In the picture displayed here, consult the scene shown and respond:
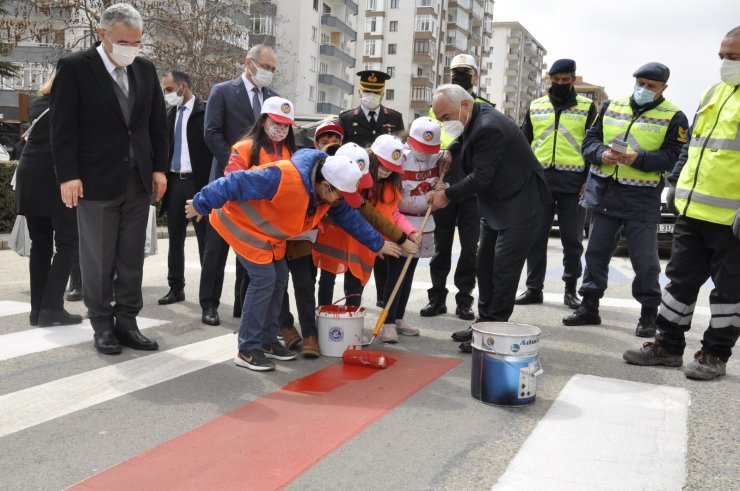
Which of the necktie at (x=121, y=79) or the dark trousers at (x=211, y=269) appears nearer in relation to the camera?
the necktie at (x=121, y=79)

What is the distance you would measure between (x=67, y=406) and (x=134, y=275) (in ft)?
4.90

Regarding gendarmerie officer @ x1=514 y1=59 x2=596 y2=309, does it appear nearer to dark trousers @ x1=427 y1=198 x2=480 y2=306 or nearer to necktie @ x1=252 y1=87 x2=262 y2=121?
dark trousers @ x1=427 y1=198 x2=480 y2=306

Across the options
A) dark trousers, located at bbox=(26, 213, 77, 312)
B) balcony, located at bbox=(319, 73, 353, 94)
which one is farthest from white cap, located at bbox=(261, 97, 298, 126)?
balcony, located at bbox=(319, 73, 353, 94)

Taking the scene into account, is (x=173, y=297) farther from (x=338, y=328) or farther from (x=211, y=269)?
(x=338, y=328)

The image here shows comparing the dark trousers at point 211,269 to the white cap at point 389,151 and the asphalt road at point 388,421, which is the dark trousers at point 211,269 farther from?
the white cap at point 389,151

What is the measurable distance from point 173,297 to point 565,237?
13.0 ft

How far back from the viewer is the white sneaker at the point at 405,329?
6055mm

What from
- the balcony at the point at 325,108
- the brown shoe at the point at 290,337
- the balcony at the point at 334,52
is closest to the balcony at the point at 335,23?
the balcony at the point at 334,52

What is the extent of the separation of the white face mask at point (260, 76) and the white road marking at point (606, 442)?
3508 millimetres

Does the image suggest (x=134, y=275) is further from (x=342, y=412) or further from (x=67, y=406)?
(x=342, y=412)

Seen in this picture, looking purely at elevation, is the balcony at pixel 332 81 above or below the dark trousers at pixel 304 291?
above

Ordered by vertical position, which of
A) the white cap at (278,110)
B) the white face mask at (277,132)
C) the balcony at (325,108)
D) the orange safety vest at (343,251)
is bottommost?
the orange safety vest at (343,251)

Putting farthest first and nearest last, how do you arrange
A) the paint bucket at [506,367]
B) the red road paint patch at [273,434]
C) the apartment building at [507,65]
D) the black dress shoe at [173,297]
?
the apartment building at [507,65]
the black dress shoe at [173,297]
the paint bucket at [506,367]
the red road paint patch at [273,434]

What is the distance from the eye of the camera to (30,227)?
583cm
